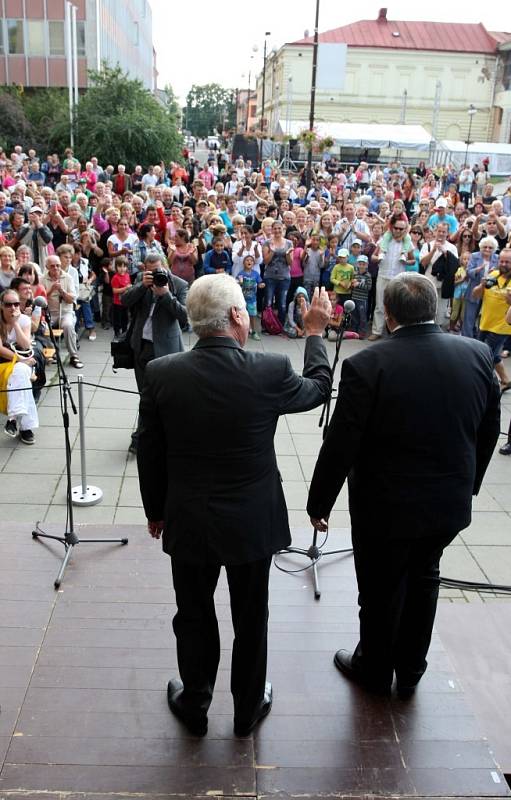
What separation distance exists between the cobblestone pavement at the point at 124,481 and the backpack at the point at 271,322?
10.4ft

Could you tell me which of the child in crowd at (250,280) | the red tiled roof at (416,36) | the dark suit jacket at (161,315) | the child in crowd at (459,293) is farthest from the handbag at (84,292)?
the red tiled roof at (416,36)

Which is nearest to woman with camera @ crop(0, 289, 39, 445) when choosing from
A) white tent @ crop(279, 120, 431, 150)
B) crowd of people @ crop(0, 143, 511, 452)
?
crowd of people @ crop(0, 143, 511, 452)

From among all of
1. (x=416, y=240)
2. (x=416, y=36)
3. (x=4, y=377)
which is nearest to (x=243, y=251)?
(x=416, y=240)

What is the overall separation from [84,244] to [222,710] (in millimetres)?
8624

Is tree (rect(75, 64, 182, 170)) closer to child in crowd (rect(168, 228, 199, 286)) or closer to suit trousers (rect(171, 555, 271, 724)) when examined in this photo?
child in crowd (rect(168, 228, 199, 286))

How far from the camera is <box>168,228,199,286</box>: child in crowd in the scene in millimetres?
10008

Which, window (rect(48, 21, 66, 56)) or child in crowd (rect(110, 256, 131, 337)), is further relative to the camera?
window (rect(48, 21, 66, 56))

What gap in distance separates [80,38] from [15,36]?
3.69 meters

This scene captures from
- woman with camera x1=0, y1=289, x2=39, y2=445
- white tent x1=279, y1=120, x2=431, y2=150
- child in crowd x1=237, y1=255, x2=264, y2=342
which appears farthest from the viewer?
white tent x1=279, y1=120, x2=431, y2=150

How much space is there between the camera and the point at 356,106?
219 ft

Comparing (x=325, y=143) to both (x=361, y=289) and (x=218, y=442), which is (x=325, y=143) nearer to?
(x=361, y=289)

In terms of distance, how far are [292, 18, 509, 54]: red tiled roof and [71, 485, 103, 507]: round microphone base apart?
6717 centimetres

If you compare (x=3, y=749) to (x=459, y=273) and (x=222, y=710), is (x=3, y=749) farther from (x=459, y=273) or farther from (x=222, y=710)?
(x=459, y=273)

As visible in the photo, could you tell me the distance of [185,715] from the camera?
295 cm
